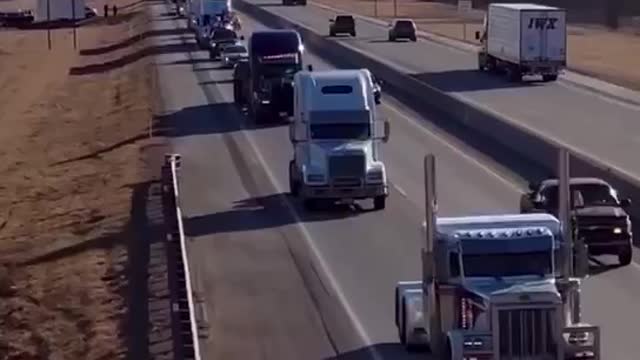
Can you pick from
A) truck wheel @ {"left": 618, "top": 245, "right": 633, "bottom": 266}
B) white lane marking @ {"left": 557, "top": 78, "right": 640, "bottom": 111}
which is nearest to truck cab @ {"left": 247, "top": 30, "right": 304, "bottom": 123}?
white lane marking @ {"left": 557, "top": 78, "right": 640, "bottom": 111}

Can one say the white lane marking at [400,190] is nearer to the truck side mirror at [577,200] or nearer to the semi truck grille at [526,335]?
the truck side mirror at [577,200]

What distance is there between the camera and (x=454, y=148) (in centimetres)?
5284

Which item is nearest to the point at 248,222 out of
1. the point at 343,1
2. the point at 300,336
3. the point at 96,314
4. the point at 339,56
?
the point at 96,314

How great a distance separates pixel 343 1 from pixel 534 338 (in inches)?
6940

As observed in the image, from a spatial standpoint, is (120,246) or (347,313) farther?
(120,246)

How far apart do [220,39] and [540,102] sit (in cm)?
3075

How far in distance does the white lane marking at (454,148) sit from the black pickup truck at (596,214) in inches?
394

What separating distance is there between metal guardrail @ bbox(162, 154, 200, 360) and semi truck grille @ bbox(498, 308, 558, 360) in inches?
156

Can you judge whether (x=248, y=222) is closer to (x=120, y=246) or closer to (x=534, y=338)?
(x=120, y=246)

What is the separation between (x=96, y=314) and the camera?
29.1 m

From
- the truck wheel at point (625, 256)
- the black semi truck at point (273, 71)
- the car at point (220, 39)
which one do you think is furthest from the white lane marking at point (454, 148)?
the car at point (220, 39)

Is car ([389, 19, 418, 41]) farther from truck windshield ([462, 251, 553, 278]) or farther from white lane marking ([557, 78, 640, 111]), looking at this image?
truck windshield ([462, 251, 553, 278])

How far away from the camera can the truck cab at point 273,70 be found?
2339 inches

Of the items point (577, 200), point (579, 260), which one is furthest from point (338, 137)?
point (579, 260)
